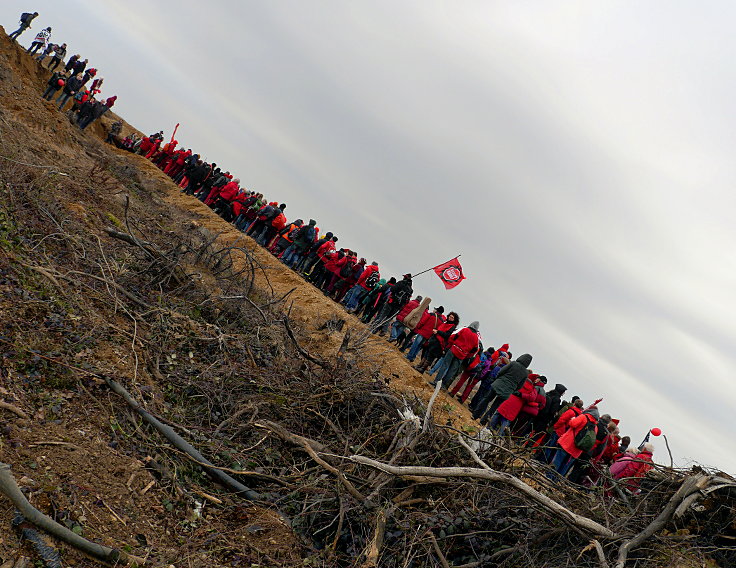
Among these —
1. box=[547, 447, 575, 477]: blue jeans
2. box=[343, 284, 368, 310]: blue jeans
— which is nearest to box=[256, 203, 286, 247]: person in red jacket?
box=[343, 284, 368, 310]: blue jeans

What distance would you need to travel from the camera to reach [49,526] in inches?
127

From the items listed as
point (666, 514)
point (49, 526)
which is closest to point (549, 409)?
point (666, 514)

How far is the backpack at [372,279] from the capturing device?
580 inches

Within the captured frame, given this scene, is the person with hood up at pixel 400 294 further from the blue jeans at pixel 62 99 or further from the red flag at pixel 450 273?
the blue jeans at pixel 62 99

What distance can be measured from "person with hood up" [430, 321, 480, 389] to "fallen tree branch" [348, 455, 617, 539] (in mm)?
6278

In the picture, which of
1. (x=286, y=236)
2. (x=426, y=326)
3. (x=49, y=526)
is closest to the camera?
(x=49, y=526)

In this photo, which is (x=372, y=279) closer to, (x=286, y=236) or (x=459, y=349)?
Result: (x=286, y=236)

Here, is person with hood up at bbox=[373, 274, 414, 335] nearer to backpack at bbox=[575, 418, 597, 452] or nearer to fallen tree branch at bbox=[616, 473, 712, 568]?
backpack at bbox=[575, 418, 597, 452]

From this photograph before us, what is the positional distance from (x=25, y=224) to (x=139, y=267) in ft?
5.27

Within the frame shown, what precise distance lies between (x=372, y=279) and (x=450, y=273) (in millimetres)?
2285

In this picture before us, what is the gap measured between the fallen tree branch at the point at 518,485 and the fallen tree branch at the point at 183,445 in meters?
1.20

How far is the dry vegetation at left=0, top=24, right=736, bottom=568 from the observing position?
154 inches

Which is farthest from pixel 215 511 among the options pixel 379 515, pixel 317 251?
pixel 317 251

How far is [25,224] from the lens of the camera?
6.83 m
